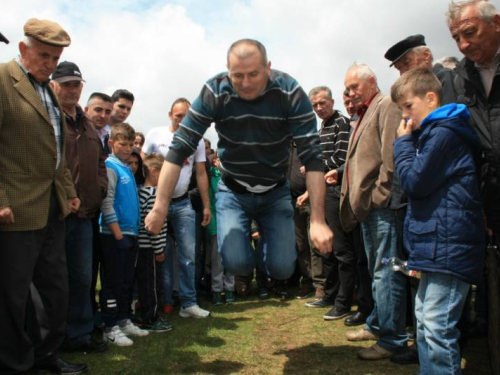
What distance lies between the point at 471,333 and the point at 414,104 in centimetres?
228

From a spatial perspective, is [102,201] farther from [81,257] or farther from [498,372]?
Answer: [498,372]

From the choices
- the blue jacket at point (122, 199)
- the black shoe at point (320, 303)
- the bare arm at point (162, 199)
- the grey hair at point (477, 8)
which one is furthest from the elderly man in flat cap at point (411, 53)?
the black shoe at point (320, 303)

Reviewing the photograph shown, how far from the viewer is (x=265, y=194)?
4.10 m

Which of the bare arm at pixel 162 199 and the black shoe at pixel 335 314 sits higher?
the bare arm at pixel 162 199

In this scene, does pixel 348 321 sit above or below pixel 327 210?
below

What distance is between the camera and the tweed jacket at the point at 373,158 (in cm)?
399

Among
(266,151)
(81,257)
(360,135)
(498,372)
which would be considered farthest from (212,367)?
(360,135)

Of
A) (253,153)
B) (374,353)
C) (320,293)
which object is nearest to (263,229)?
(253,153)

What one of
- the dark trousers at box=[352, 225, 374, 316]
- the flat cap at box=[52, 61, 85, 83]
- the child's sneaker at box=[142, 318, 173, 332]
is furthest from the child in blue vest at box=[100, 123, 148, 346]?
the dark trousers at box=[352, 225, 374, 316]

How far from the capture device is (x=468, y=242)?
2.83m

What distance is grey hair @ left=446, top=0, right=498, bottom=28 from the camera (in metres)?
3.28

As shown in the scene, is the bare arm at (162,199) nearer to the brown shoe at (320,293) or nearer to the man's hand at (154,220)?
the man's hand at (154,220)

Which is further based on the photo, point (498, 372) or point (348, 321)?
point (348, 321)

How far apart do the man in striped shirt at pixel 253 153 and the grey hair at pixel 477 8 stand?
47.6 inches
